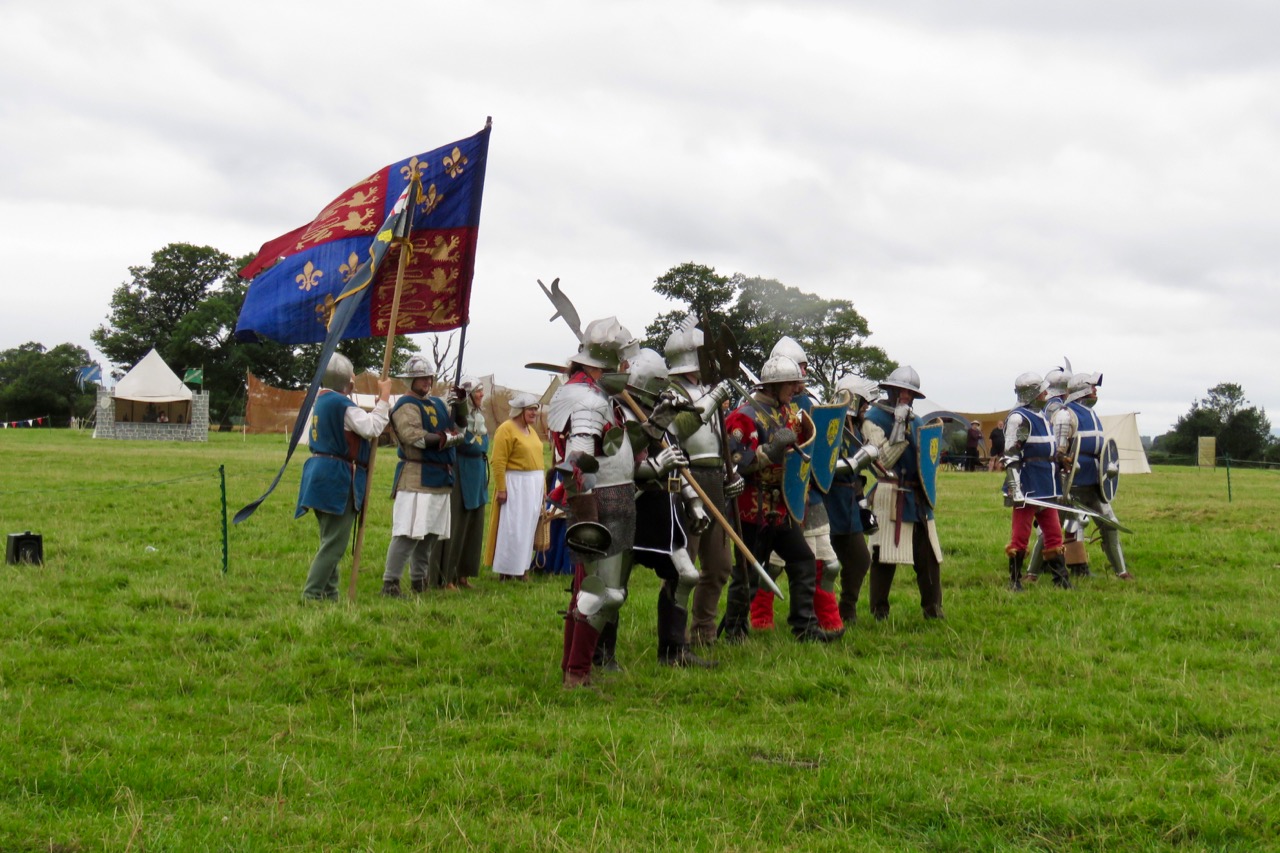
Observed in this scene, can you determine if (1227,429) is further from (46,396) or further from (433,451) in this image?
(46,396)

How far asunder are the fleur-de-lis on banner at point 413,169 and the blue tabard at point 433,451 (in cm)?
169

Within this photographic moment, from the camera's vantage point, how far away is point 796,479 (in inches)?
289

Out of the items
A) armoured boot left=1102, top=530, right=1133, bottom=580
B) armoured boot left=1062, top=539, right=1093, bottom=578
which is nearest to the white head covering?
armoured boot left=1062, top=539, right=1093, bottom=578

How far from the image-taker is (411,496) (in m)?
9.15

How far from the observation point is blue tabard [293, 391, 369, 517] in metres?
8.42

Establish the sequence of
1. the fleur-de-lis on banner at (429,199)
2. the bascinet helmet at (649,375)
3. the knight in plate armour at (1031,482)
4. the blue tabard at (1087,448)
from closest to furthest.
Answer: the bascinet helmet at (649,375) → the fleur-de-lis on banner at (429,199) → the knight in plate armour at (1031,482) → the blue tabard at (1087,448)

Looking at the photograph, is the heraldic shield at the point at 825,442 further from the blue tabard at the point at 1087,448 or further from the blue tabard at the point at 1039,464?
the blue tabard at the point at 1087,448

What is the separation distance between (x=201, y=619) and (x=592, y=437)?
134 inches

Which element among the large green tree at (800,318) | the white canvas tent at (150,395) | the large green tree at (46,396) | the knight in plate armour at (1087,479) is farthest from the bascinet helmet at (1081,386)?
the large green tree at (46,396)

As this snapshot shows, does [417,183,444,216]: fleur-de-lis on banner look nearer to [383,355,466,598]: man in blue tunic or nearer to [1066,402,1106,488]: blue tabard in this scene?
Result: [383,355,466,598]: man in blue tunic

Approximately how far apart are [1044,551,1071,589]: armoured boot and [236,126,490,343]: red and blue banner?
529 centimetres

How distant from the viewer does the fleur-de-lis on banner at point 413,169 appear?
880 centimetres

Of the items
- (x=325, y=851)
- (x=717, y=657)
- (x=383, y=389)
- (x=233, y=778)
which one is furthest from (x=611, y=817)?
(x=383, y=389)

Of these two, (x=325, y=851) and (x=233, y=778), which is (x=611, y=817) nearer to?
(x=325, y=851)
